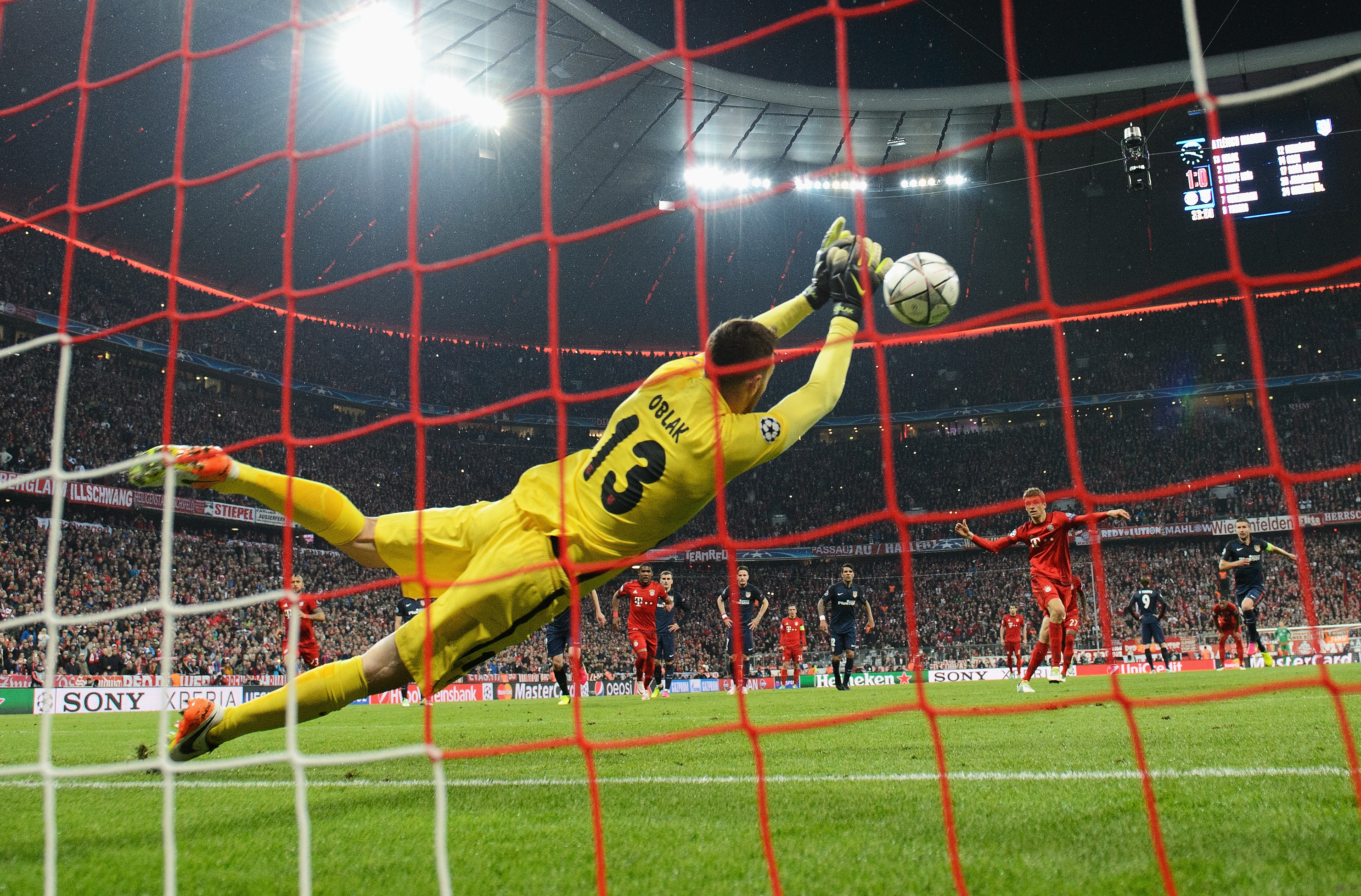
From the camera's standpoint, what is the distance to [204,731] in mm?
3781

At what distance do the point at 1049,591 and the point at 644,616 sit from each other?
5405 millimetres

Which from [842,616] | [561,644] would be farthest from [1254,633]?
[561,644]

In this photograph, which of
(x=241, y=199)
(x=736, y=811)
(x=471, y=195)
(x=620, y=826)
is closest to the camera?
(x=620, y=826)

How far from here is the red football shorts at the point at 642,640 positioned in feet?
42.2

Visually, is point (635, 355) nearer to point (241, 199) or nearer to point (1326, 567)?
point (241, 199)

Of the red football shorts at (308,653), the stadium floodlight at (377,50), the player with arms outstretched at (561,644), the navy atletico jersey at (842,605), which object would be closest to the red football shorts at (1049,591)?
the navy atletico jersey at (842,605)

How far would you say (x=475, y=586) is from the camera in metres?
3.66

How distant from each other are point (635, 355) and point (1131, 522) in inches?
711

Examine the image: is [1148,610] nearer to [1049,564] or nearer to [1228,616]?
[1228,616]

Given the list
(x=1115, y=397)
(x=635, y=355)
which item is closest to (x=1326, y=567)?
(x=1115, y=397)

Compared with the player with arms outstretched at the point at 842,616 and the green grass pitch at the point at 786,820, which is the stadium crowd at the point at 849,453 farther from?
the green grass pitch at the point at 786,820

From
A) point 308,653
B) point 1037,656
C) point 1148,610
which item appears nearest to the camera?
point 1037,656

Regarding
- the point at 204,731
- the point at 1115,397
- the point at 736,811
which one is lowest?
the point at 736,811

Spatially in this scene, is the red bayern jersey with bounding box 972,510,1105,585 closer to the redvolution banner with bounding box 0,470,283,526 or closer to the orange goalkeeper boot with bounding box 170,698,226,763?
the orange goalkeeper boot with bounding box 170,698,226,763
